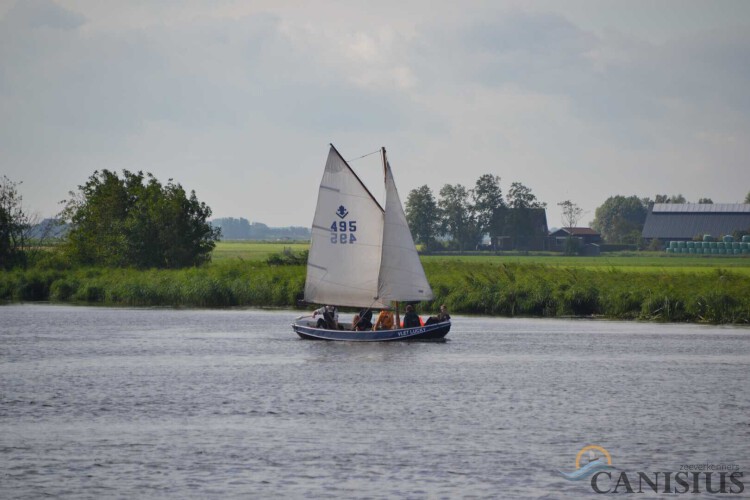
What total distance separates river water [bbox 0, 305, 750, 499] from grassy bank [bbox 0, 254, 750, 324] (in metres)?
6.62

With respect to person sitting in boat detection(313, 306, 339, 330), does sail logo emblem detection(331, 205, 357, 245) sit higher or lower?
higher

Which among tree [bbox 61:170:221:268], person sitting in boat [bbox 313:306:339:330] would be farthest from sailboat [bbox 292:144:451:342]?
tree [bbox 61:170:221:268]

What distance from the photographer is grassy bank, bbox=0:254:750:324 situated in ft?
243

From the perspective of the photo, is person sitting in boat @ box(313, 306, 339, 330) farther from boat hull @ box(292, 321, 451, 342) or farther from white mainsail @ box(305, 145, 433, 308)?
white mainsail @ box(305, 145, 433, 308)

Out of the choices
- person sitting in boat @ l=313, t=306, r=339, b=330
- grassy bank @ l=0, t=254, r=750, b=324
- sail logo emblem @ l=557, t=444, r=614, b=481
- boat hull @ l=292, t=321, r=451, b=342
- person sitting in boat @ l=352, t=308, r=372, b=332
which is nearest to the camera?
sail logo emblem @ l=557, t=444, r=614, b=481

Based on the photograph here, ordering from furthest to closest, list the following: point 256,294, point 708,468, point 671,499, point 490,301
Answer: point 256,294, point 490,301, point 708,468, point 671,499

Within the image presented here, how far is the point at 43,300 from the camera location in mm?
103438

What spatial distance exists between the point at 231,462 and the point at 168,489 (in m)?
3.21

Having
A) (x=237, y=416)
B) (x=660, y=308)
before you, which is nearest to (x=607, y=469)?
(x=237, y=416)

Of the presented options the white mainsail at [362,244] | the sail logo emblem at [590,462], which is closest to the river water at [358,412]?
the sail logo emblem at [590,462]

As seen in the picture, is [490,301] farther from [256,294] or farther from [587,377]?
[587,377]

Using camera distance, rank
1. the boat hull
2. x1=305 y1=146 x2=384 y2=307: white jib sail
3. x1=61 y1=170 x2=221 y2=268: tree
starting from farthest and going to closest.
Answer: x1=61 y1=170 x2=221 y2=268: tree
x1=305 y1=146 x2=384 y2=307: white jib sail
the boat hull

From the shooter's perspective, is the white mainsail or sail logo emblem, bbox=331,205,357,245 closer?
the white mainsail

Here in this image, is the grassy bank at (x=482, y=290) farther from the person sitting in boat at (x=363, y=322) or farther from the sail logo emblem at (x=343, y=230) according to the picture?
the sail logo emblem at (x=343, y=230)
